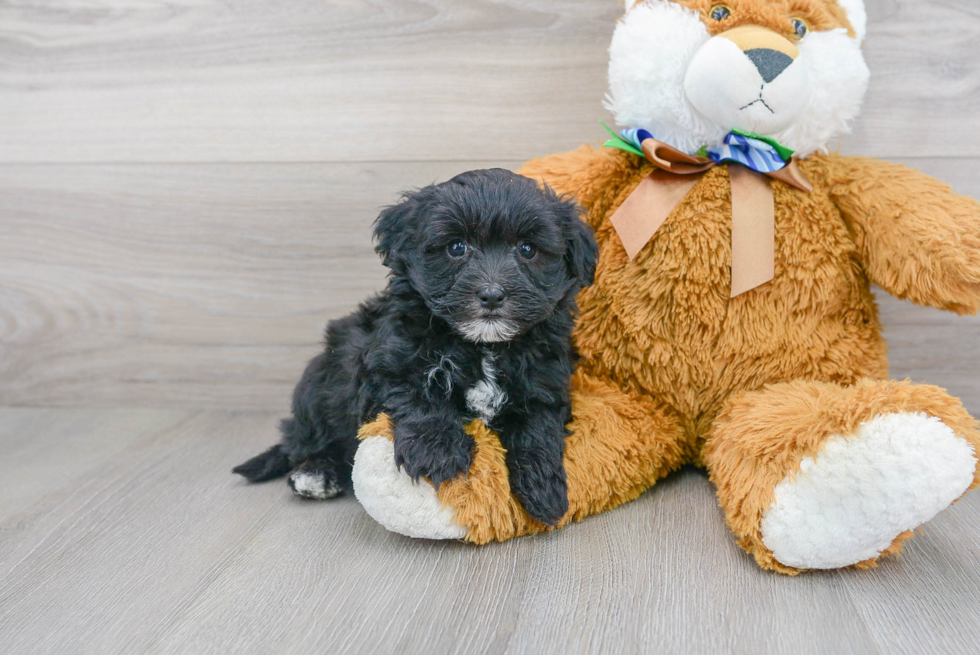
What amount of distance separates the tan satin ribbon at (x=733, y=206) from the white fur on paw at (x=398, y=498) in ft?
1.87

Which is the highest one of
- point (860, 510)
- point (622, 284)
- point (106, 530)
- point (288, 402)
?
point (622, 284)

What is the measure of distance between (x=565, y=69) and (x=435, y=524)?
1.09 m

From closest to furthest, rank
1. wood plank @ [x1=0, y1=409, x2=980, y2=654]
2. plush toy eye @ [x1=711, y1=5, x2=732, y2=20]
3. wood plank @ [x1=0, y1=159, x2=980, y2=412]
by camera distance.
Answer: wood plank @ [x1=0, y1=409, x2=980, y2=654] → plush toy eye @ [x1=711, y1=5, x2=732, y2=20] → wood plank @ [x1=0, y1=159, x2=980, y2=412]

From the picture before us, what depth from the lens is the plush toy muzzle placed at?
4.09ft

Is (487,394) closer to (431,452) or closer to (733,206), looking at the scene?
(431,452)

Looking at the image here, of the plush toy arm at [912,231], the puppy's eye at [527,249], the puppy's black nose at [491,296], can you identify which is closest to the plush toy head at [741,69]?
the plush toy arm at [912,231]

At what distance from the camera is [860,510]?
1052 millimetres

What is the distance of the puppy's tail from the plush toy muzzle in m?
1.08

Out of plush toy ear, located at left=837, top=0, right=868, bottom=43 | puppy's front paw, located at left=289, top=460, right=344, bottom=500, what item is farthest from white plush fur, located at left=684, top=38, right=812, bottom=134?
puppy's front paw, located at left=289, top=460, right=344, bottom=500

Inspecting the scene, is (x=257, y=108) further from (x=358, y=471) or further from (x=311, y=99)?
(x=358, y=471)

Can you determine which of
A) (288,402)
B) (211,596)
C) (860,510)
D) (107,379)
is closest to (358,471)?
(211,596)

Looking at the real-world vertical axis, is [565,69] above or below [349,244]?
above

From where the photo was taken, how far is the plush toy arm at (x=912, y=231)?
125 cm

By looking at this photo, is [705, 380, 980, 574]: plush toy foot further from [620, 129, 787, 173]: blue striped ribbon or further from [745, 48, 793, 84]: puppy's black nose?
[745, 48, 793, 84]: puppy's black nose
